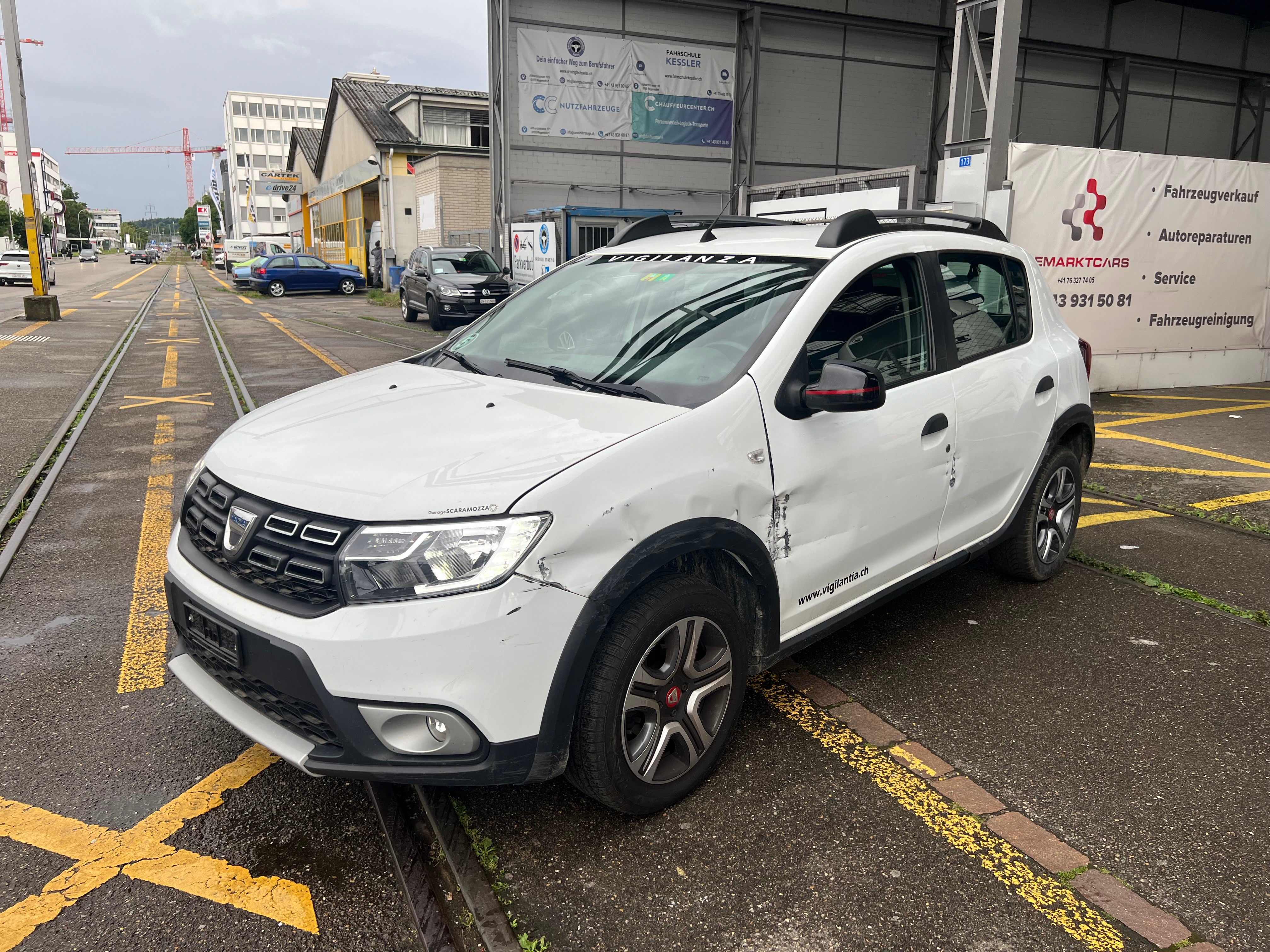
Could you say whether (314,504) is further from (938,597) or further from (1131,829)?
(938,597)

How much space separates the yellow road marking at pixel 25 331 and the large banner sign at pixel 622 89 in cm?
1040

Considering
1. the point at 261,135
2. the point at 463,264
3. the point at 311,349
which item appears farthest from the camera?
the point at 261,135

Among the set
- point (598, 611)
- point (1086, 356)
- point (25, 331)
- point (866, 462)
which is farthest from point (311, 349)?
point (598, 611)

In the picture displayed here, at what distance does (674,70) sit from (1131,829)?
19803mm

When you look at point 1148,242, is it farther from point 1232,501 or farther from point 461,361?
point 461,361

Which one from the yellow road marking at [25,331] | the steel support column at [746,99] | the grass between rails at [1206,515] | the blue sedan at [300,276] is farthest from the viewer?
the blue sedan at [300,276]

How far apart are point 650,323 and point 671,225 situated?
1218 mm

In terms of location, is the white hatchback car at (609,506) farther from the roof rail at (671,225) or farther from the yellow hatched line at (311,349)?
the yellow hatched line at (311,349)

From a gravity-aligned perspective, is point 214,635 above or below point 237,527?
below

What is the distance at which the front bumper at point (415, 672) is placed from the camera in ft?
7.38

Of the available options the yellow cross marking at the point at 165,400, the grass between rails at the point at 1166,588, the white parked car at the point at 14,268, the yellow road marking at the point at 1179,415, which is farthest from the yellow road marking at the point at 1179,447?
the white parked car at the point at 14,268

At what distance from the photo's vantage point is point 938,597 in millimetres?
4617

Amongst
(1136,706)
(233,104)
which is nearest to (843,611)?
(1136,706)

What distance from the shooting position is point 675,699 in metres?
2.74
